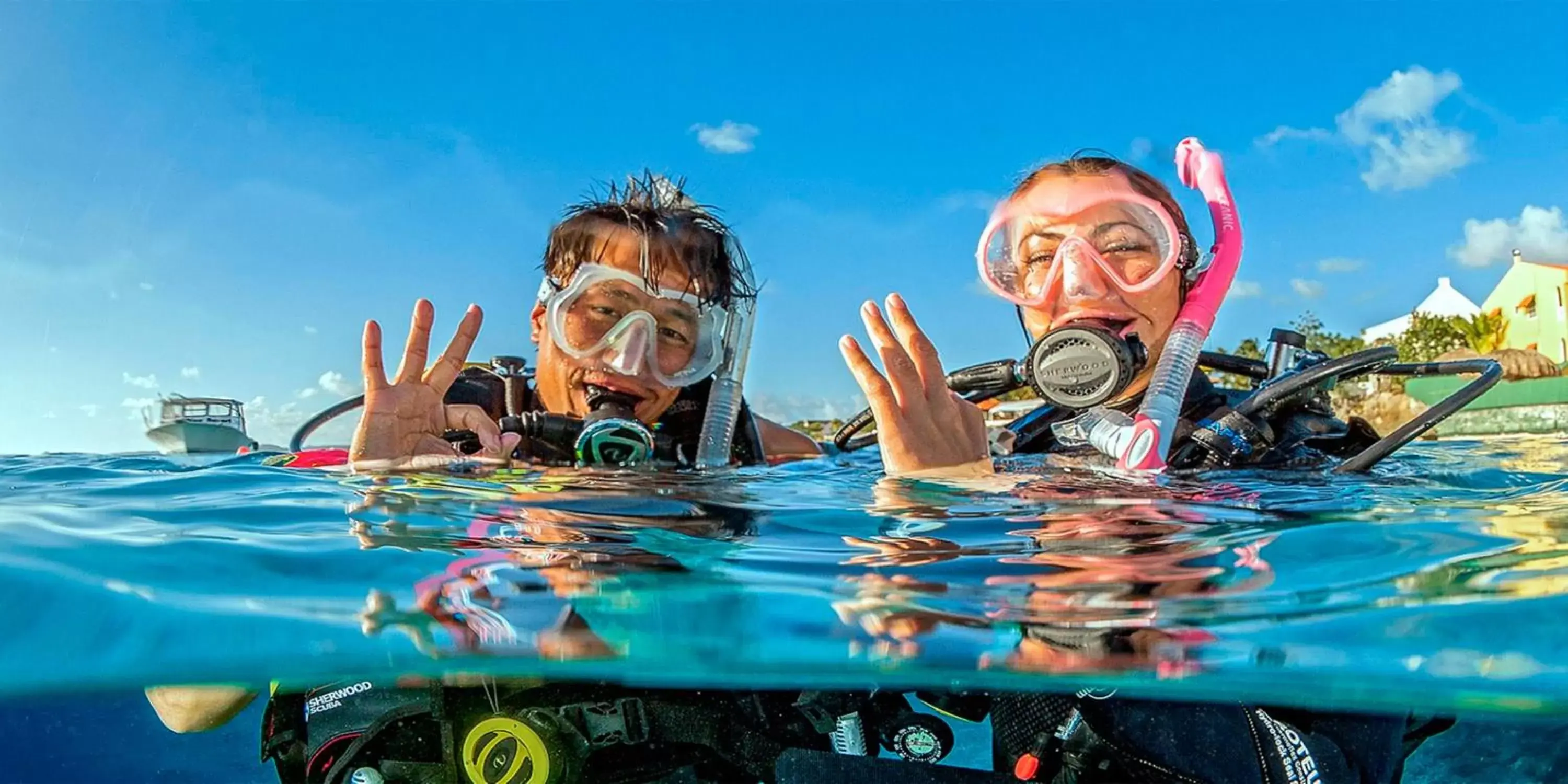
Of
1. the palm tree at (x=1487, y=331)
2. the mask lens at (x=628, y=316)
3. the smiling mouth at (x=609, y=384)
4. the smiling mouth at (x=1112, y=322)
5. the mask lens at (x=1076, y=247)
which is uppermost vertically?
the palm tree at (x=1487, y=331)

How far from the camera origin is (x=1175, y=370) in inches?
148

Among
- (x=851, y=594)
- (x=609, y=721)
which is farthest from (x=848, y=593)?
(x=609, y=721)

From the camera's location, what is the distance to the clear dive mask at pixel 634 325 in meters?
4.76

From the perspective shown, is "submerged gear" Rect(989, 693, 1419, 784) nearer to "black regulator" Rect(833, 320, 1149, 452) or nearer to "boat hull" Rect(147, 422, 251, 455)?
"black regulator" Rect(833, 320, 1149, 452)

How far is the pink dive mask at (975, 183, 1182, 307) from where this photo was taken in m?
4.16

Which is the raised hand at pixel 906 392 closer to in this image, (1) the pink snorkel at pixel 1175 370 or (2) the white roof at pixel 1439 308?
(1) the pink snorkel at pixel 1175 370

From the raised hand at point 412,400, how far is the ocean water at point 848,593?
0.45 m

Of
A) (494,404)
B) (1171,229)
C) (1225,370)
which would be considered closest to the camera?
(1171,229)

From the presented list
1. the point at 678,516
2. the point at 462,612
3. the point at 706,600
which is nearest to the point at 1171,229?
the point at 678,516

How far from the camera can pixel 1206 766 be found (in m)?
2.57

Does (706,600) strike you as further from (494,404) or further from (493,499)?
(494,404)

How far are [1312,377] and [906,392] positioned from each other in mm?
1625

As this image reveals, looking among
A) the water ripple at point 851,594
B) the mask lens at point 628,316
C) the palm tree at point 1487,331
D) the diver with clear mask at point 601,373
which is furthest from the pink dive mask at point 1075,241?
the palm tree at point 1487,331

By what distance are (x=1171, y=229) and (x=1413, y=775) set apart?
391cm
